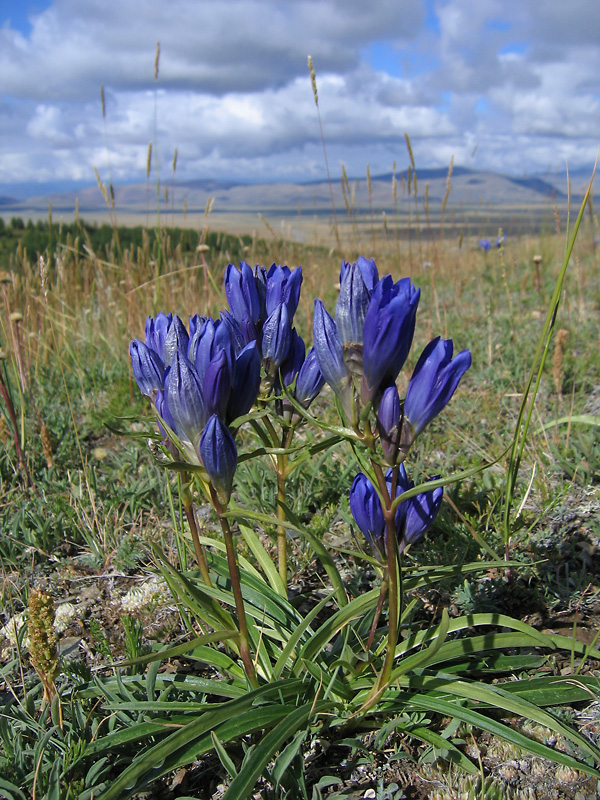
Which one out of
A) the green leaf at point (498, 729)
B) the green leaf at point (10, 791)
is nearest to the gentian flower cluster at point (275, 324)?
the green leaf at point (498, 729)

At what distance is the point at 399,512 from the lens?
1.61m

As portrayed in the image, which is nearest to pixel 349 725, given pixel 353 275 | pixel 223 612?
pixel 223 612

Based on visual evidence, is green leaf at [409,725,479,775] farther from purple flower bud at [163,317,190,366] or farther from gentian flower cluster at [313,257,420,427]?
purple flower bud at [163,317,190,366]

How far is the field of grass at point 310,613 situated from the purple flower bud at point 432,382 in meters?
0.17

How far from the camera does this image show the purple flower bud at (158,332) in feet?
5.48

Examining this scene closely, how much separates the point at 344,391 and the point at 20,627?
1.70 metres

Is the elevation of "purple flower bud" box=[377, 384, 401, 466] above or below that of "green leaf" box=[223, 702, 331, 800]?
above

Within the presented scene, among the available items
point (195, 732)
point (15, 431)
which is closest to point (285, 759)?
point (195, 732)

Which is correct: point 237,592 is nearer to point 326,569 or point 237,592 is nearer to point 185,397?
point 326,569

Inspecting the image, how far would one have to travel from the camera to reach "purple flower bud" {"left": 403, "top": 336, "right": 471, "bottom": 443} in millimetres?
1306

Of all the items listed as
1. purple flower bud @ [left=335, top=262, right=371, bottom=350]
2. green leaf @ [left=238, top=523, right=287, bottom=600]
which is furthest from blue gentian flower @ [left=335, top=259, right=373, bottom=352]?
green leaf @ [left=238, top=523, right=287, bottom=600]

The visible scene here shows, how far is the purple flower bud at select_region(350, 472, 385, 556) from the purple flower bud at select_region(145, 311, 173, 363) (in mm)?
708

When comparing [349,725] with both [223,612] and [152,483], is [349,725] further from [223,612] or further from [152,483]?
[152,483]

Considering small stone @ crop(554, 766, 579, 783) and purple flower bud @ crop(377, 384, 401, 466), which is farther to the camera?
small stone @ crop(554, 766, 579, 783)
